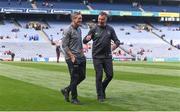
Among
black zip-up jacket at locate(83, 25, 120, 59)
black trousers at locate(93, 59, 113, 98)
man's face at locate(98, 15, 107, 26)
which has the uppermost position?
man's face at locate(98, 15, 107, 26)

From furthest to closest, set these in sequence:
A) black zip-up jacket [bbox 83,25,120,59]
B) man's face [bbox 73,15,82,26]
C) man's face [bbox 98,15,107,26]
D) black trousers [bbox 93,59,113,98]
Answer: black zip-up jacket [bbox 83,25,120,59]
black trousers [bbox 93,59,113,98]
man's face [bbox 98,15,107,26]
man's face [bbox 73,15,82,26]

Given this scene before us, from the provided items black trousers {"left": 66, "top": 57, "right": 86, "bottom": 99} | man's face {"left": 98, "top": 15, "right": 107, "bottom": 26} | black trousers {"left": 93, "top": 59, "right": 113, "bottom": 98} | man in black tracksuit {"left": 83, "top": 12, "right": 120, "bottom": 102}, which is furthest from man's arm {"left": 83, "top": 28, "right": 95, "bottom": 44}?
black trousers {"left": 66, "top": 57, "right": 86, "bottom": 99}

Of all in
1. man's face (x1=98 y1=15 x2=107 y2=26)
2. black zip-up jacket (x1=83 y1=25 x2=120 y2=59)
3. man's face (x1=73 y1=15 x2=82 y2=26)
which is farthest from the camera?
black zip-up jacket (x1=83 y1=25 x2=120 y2=59)

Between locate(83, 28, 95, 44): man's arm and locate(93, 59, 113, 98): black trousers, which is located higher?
locate(83, 28, 95, 44): man's arm

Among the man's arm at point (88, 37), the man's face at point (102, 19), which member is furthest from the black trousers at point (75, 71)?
the man's face at point (102, 19)

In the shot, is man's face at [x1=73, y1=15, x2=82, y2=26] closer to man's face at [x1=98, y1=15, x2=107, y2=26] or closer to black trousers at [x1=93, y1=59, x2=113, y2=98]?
man's face at [x1=98, y1=15, x2=107, y2=26]

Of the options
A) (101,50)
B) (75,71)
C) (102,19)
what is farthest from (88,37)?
(75,71)

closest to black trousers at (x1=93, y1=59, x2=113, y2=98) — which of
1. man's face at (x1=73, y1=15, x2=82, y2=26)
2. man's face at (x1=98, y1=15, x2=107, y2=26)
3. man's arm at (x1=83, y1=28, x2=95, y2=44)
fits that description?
man's arm at (x1=83, y1=28, x2=95, y2=44)

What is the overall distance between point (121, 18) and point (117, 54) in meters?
20.9

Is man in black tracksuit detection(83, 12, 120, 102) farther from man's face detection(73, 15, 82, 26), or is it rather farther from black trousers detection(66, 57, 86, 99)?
man's face detection(73, 15, 82, 26)

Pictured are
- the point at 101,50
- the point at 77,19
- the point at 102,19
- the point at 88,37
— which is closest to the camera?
the point at 77,19

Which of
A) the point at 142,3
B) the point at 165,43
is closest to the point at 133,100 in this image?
the point at 165,43

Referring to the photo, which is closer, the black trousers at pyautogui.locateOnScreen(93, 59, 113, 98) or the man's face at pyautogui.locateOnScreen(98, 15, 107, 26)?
the man's face at pyautogui.locateOnScreen(98, 15, 107, 26)

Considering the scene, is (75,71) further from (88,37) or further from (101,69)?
(88,37)
